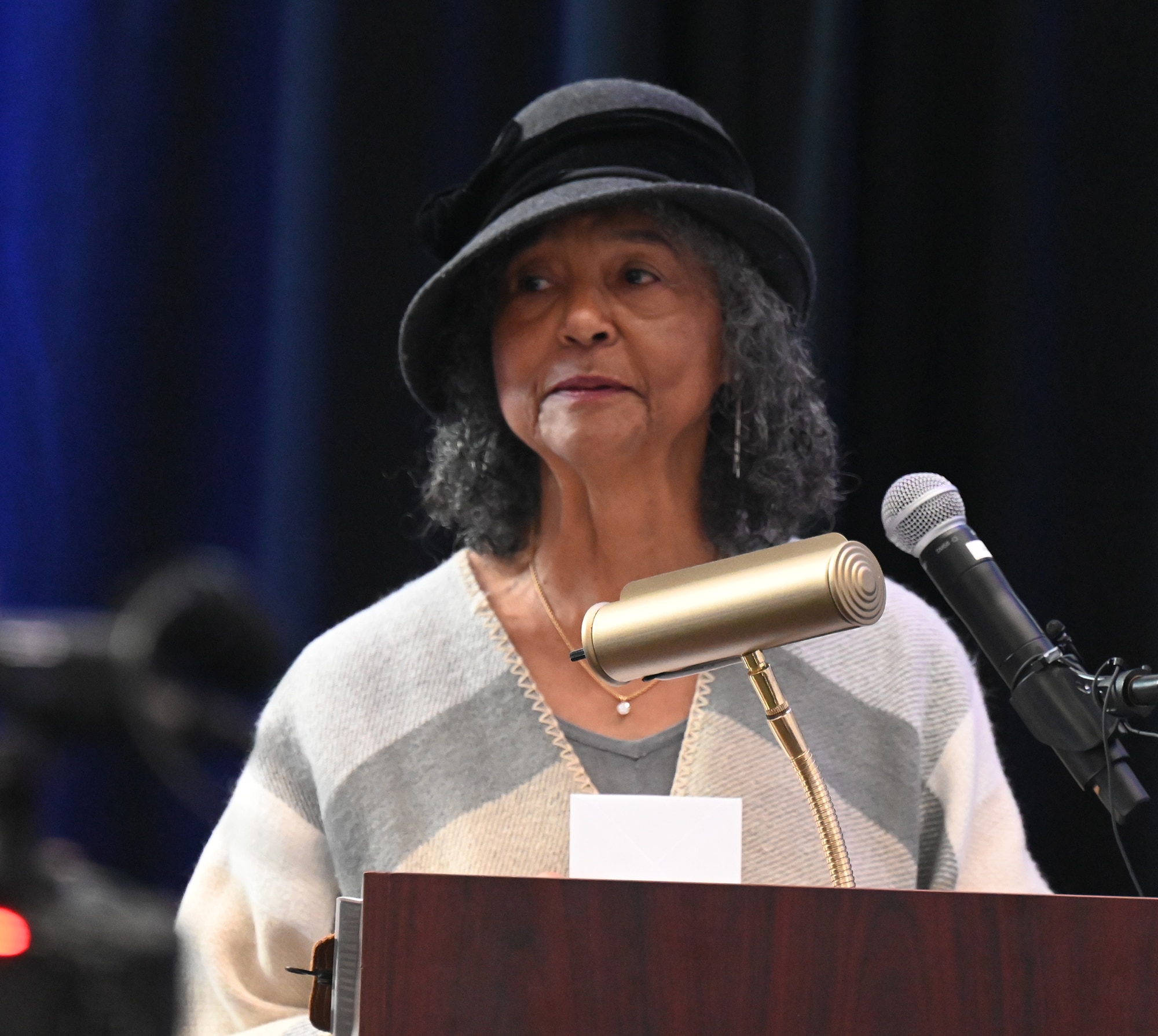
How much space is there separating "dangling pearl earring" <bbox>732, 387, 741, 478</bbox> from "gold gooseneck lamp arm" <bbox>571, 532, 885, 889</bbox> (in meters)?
0.80

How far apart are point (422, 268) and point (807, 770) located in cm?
127

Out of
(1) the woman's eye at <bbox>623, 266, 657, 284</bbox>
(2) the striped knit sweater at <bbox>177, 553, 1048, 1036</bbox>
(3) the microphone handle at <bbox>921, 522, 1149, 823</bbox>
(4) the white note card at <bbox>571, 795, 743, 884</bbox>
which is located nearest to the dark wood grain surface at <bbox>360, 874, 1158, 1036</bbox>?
(3) the microphone handle at <bbox>921, 522, 1149, 823</bbox>

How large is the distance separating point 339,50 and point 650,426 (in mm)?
817

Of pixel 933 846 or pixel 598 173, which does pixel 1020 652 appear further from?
pixel 598 173

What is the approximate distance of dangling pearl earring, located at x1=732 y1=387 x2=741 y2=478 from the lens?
1.68 m

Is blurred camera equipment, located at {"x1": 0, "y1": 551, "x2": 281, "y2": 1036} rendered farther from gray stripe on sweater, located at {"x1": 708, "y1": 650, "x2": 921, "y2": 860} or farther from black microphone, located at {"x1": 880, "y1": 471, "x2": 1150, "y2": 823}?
gray stripe on sweater, located at {"x1": 708, "y1": 650, "x2": 921, "y2": 860}

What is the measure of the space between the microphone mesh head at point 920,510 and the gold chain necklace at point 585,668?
1.63ft

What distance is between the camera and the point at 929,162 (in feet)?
6.81

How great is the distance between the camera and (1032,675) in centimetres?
98

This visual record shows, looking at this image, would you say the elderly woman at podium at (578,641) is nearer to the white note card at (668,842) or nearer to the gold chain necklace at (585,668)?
the gold chain necklace at (585,668)

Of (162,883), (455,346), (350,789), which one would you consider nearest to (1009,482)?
(455,346)

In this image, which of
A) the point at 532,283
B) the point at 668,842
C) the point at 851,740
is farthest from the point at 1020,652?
the point at 532,283

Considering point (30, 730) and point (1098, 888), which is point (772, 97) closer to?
point (1098, 888)

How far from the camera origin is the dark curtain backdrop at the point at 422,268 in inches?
76.0
